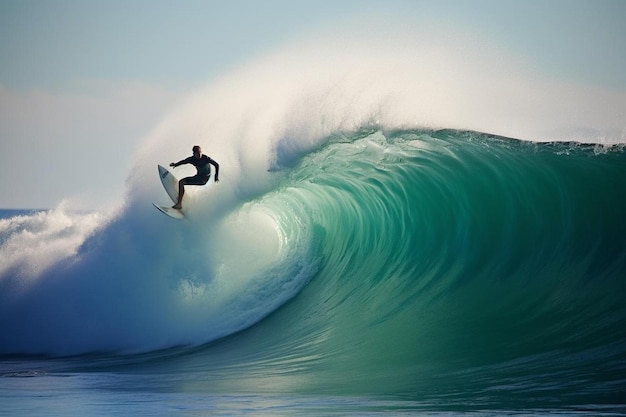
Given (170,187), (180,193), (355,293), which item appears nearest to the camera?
(355,293)

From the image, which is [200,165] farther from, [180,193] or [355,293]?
[355,293]

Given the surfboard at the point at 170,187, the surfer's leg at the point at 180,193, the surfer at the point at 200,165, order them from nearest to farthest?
the surfer at the point at 200,165 → the surfer's leg at the point at 180,193 → the surfboard at the point at 170,187

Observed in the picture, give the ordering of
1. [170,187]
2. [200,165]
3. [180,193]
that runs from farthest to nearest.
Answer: [170,187] < [180,193] < [200,165]

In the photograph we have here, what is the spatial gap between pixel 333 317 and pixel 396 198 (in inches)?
115

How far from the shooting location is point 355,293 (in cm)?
1177

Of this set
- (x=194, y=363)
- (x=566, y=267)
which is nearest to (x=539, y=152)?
(x=566, y=267)

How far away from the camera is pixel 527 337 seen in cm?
856

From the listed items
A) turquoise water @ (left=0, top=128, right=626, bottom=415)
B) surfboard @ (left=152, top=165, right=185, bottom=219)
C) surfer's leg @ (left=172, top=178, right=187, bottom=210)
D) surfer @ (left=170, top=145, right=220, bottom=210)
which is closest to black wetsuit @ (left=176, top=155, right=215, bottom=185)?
surfer @ (left=170, top=145, right=220, bottom=210)

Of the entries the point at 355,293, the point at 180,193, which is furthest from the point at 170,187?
the point at 355,293

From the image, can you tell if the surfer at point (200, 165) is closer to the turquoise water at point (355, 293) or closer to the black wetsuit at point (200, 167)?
the black wetsuit at point (200, 167)

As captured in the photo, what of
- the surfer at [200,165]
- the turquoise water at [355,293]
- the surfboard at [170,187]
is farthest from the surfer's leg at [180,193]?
the turquoise water at [355,293]

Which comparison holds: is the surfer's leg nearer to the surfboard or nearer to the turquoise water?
the surfboard

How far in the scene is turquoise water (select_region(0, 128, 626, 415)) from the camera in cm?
746

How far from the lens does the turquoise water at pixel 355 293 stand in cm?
746
